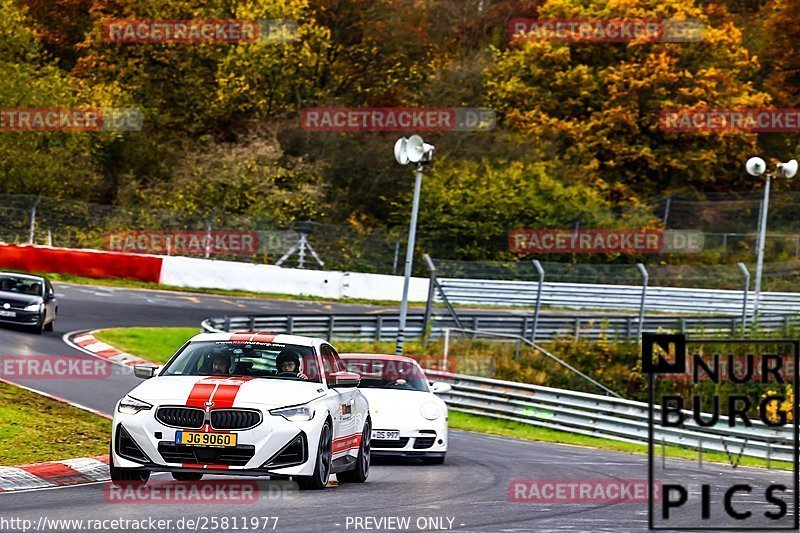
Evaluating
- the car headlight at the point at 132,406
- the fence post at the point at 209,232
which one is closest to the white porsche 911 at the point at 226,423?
the car headlight at the point at 132,406

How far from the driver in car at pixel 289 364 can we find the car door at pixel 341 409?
0.28 m

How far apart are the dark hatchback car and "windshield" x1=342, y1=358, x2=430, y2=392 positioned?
13.0m

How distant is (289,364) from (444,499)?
1867 millimetres

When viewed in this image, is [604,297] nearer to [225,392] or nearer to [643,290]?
[643,290]

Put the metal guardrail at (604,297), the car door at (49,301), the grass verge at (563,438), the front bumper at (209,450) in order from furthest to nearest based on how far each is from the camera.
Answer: the metal guardrail at (604,297)
the car door at (49,301)
the grass verge at (563,438)
the front bumper at (209,450)

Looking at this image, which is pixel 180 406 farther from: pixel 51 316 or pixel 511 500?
pixel 51 316

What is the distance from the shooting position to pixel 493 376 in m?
30.0

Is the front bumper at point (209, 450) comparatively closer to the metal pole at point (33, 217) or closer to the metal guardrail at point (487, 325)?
the metal guardrail at point (487, 325)

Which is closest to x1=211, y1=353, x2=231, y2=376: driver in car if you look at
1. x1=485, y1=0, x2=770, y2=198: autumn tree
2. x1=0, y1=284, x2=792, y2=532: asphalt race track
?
x1=0, y1=284, x2=792, y2=532: asphalt race track

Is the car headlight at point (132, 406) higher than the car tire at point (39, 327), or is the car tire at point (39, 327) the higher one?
the car tire at point (39, 327)

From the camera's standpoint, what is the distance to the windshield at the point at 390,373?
56.2ft

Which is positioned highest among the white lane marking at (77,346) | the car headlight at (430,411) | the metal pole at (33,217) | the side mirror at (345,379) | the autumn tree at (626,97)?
the autumn tree at (626,97)

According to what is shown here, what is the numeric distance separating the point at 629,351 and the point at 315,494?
22251 millimetres

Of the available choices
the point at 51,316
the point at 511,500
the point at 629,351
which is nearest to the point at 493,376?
the point at 629,351
